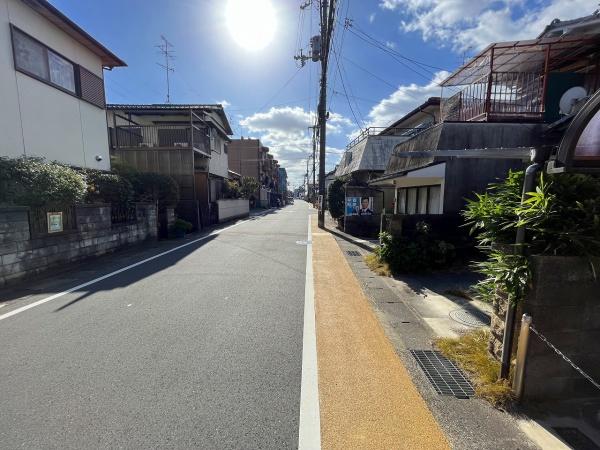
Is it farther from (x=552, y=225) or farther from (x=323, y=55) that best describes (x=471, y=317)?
(x=323, y=55)

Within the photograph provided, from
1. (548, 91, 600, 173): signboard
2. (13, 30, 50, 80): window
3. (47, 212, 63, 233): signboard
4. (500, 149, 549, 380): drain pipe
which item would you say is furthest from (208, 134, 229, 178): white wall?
(548, 91, 600, 173): signboard

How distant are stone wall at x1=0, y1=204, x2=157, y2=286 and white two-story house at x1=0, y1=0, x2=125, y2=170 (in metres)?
2.73

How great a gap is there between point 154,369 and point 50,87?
10618 millimetres

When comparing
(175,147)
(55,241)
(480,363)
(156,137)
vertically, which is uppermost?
(156,137)

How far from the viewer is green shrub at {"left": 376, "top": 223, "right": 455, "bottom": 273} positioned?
22.8 ft

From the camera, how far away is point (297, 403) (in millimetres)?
2582

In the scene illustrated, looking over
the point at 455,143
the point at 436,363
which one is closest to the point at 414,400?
the point at 436,363

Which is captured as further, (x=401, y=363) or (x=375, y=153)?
(x=375, y=153)

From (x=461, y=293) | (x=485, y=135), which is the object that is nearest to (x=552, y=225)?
(x=461, y=293)

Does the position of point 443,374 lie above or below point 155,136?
below

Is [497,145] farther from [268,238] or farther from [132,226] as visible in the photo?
[132,226]

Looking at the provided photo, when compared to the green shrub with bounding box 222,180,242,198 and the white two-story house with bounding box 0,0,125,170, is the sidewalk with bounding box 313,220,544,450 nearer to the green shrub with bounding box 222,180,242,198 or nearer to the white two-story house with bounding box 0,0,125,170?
the white two-story house with bounding box 0,0,125,170

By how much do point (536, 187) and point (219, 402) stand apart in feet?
11.3

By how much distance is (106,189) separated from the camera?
31.6 feet
